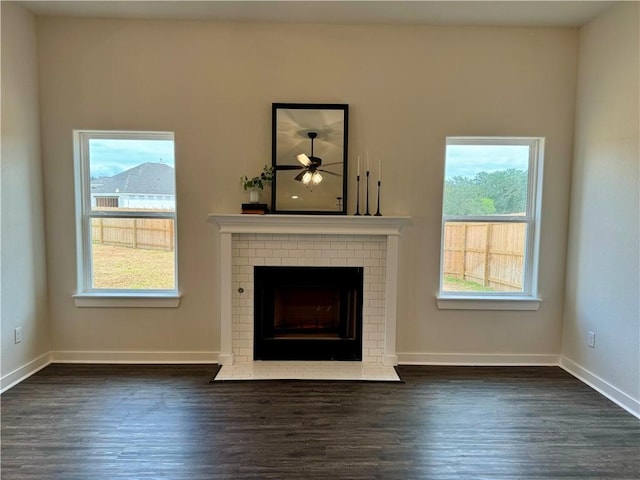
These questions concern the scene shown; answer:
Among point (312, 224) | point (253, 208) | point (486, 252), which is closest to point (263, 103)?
point (253, 208)

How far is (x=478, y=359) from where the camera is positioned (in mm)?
3264

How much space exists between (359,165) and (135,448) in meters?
2.59

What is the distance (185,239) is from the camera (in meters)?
3.18

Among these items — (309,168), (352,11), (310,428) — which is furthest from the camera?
(309,168)

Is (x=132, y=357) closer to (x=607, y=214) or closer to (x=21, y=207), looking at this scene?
(x=21, y=207)

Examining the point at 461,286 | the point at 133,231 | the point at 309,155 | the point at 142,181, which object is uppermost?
the point at 309,155

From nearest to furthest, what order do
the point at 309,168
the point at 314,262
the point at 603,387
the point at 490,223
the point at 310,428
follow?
1. the point at 310,428
2. the point at 603,387
3. the point at 309,168
4. the point at 314,262
5. the point at 490,223

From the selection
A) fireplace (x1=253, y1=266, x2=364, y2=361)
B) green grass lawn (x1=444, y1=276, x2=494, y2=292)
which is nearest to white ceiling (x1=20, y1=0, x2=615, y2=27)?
fireplace (x1=253, y1=266, x2=364, y2=361)

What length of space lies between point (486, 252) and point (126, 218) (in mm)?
3350

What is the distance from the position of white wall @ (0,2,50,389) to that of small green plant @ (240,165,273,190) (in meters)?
1.75

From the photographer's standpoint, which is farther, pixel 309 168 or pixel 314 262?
pixel 314 262

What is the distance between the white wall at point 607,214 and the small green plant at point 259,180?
2.68 meters

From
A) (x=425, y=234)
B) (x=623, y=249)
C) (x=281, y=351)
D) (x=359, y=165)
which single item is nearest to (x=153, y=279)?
(x=281, y=351)

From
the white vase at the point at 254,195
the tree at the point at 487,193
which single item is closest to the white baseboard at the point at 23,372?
the white vase at the point at 254,195
